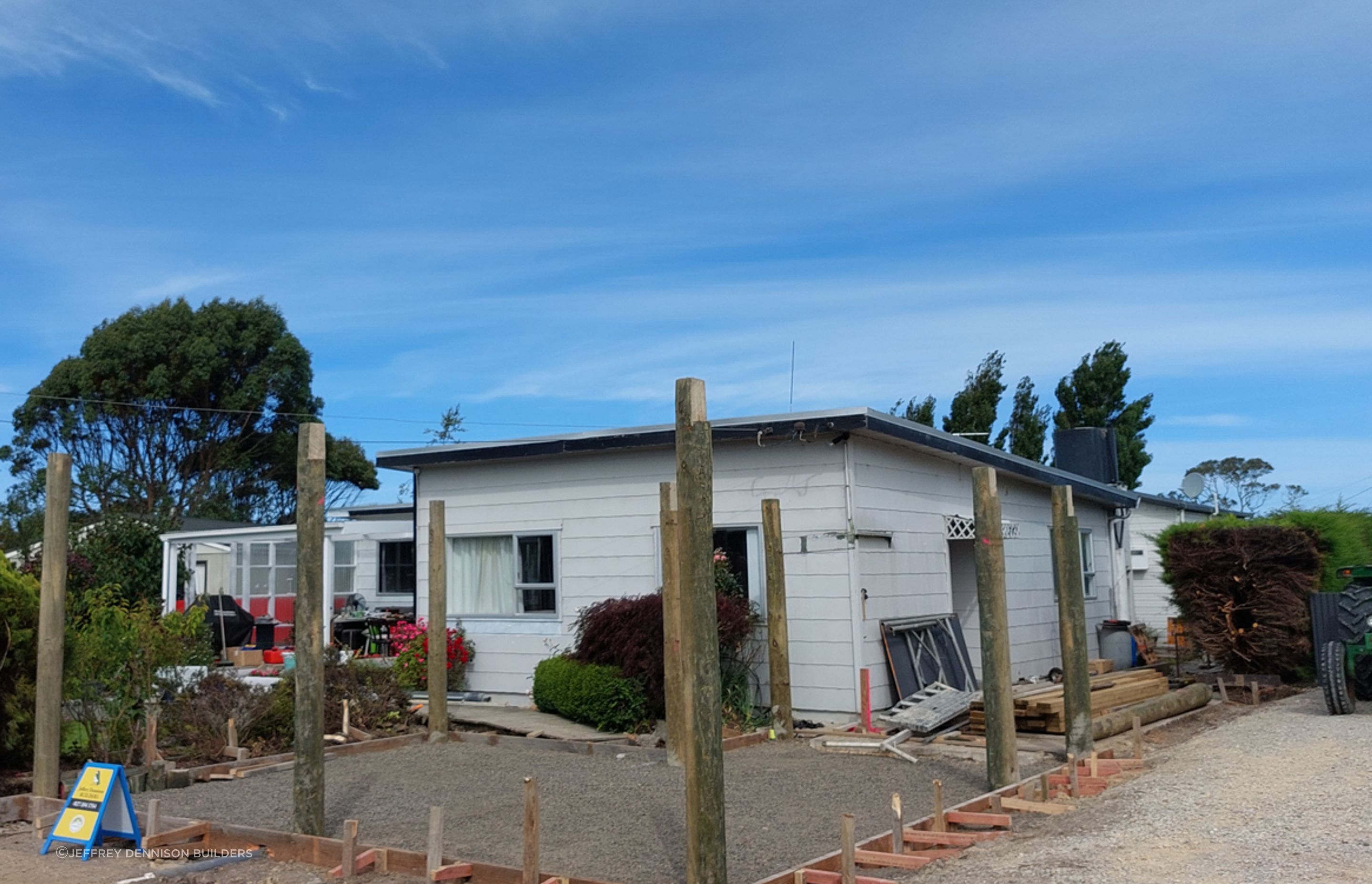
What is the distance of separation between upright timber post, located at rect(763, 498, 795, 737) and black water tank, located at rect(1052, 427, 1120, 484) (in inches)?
459

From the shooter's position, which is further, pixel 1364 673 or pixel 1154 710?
pixel 1364 673

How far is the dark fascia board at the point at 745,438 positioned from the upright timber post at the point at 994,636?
11.6 feet

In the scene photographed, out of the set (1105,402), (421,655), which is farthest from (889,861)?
(1105,402)

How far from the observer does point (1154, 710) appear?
44.8 ft

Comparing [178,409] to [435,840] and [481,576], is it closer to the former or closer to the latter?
[481,576]

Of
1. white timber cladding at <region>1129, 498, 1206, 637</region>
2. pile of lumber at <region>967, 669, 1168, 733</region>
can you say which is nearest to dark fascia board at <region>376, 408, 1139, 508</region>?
pile of lumber at <region>967, 669, 1168, 733</region>

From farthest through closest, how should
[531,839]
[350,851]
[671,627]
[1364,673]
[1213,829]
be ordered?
1. [1364,673]
2. [671,627]
3. [1213,829]
4. [350,851]
5. [531,839]

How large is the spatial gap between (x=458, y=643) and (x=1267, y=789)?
9952mm

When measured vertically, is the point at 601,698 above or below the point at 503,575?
below

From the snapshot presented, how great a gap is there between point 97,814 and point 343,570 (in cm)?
1664

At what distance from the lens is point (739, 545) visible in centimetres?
1438

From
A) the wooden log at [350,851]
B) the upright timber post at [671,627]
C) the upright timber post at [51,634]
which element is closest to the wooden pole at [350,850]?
the wooden log at [350,851]

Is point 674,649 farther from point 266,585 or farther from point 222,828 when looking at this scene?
point 266,585

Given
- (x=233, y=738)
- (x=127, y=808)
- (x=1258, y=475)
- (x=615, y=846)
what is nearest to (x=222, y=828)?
(x=127, y=808)
